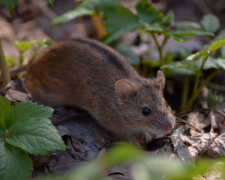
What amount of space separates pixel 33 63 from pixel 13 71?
1.66 feet

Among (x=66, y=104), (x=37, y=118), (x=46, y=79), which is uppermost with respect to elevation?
(x=37, y=118)

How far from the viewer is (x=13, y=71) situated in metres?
5.89

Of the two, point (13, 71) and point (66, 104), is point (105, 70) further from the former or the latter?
point (13, 71)

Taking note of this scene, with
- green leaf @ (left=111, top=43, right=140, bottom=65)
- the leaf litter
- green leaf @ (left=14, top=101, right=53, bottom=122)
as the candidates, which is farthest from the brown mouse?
green leaf @ (left=14, top=101, right=53, bottom=122)

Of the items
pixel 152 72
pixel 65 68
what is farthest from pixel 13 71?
pixel 152 72

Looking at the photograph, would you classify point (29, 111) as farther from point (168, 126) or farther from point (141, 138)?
point (141, 138)

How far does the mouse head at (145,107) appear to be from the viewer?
445 cm

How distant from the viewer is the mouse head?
14.6 feet

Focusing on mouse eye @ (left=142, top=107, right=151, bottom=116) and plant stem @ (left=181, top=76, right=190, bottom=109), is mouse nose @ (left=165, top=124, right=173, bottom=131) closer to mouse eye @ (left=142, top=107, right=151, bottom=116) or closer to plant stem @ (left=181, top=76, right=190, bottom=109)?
mouse eye @ (left=142, top=107, right=151, bottom=116)

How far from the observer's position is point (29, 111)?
126 inches

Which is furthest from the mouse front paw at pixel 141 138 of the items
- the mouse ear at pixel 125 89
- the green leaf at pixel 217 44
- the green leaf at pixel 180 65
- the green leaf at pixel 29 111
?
the green leaf at pixel 29 111

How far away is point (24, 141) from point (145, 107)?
85.2 inches

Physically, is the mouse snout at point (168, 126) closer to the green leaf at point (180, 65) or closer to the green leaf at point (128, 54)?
the green leaf at point (180, 65)

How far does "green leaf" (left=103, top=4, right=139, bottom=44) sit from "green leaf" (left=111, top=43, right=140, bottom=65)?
0.45 metres
